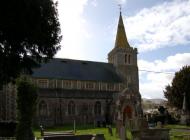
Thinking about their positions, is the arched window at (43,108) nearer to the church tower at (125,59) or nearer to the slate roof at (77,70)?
the slate roof at (77,70)

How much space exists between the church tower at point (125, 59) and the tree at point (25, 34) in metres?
47.3

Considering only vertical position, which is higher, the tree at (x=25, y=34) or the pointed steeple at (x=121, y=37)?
the pointed steeple at (x=121, y=37)

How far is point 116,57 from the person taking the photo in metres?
67.3

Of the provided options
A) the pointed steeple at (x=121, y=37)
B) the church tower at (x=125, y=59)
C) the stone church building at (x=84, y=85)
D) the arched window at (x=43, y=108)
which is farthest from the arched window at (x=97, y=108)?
the pointed steeple at (x=121, y=37)

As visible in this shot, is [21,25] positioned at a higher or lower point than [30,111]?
higher

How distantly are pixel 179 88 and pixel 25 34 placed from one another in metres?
49.7

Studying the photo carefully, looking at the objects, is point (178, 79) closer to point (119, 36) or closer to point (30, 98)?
point (119, 36)

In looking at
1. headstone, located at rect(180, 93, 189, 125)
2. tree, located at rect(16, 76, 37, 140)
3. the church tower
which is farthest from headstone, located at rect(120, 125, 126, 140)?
the church tower

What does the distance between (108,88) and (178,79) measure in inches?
482

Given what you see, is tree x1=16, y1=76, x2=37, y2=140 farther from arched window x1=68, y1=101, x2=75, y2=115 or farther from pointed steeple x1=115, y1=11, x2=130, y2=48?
pointed steeple x1=115, y1=11, x2=130, y2=48

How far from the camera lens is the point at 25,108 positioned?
25.4m

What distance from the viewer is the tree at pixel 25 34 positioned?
54.9 feet

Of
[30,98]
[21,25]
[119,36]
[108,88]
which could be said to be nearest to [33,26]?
[21,25]

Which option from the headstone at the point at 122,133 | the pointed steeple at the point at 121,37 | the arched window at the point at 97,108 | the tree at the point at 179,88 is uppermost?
the pointed steeple at the point at 121,37
